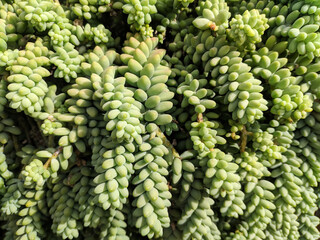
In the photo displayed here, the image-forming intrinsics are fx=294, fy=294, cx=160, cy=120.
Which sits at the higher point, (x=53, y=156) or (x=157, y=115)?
(x=157, y=115)

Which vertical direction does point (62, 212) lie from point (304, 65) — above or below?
below

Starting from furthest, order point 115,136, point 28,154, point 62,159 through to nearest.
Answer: point 28,154
point 62,159
point 115,136

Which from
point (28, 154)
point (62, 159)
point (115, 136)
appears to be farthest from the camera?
point (28, 154)

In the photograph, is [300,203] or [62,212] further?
[300,203]

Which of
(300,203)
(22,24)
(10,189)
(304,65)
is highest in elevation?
(304,65)

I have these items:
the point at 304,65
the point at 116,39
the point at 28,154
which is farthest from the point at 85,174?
the point at 304,65

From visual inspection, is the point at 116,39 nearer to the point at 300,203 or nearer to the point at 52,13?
the point at 52,13
